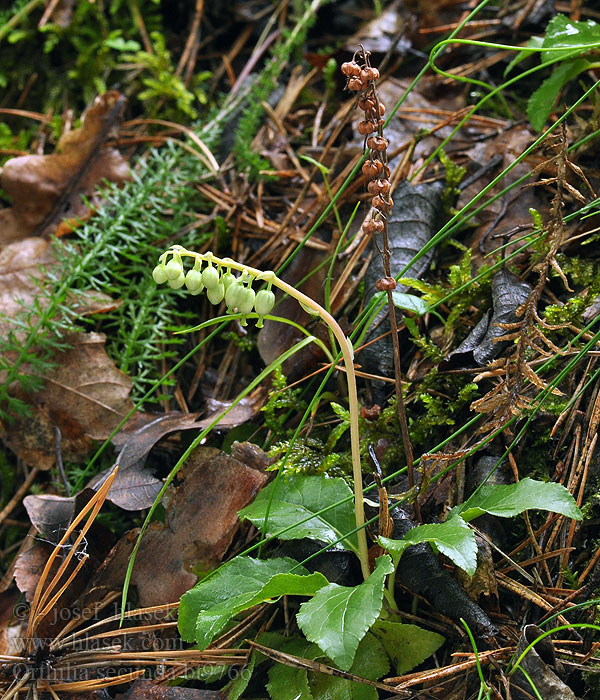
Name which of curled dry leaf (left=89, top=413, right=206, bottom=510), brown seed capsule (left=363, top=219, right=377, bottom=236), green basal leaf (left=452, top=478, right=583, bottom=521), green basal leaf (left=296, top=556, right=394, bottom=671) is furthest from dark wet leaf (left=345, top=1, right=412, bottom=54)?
green basal leaf (left=296, top=556, right=394, bottom=671)

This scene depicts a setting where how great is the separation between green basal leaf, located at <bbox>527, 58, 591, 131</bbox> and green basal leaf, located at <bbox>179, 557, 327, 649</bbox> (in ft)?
5.65

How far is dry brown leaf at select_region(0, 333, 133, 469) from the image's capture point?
2.37 metres

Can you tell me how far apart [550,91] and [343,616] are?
1907 millimetres

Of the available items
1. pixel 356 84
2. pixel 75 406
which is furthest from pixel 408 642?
pixel 75 406

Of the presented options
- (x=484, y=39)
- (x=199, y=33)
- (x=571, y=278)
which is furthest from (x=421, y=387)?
(x=199, y=33)

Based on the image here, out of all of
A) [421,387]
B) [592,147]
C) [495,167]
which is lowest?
[421,387]

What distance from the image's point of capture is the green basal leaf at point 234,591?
1484 mm

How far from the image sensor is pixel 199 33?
11.2 ft

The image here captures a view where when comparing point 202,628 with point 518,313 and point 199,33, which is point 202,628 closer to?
point 518,313

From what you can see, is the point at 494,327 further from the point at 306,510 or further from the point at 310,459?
the point at 306,510

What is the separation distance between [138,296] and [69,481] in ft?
2.56

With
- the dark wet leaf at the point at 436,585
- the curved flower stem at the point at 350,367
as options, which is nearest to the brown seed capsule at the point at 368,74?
the curved flower stem at the point at 350,367

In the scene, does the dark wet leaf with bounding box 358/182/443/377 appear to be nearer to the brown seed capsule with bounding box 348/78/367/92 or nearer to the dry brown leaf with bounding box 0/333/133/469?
the brown seed capsule with bounding box 348/78/367/92

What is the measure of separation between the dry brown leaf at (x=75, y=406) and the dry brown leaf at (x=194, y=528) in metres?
0.48
